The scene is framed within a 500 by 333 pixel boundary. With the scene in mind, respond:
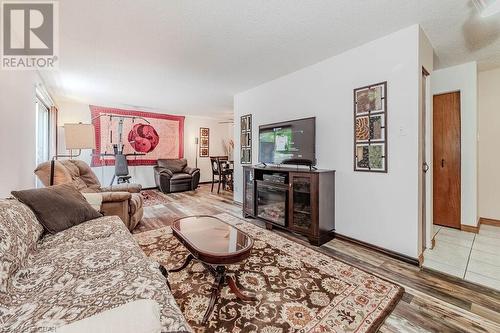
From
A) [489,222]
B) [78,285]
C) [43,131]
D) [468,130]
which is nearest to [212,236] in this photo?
[78,285]

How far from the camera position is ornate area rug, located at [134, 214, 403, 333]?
138cm

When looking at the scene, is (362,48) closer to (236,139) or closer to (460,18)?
(460,18)

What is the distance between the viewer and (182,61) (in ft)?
9.94

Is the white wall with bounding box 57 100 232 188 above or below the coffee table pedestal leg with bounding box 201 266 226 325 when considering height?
above

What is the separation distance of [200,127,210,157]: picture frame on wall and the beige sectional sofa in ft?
19.8

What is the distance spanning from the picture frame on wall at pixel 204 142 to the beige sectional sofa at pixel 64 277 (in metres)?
6.03

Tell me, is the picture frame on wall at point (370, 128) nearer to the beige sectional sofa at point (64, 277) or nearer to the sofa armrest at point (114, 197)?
the beige sectional sofa at point (64, 277)

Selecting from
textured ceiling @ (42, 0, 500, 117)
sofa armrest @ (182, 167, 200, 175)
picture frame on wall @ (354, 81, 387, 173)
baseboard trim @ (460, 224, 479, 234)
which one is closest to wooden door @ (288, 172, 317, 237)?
picture frame on wall @ (354, 81, 387, 173)

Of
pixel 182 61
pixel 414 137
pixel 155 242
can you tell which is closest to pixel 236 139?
pixel 182 61

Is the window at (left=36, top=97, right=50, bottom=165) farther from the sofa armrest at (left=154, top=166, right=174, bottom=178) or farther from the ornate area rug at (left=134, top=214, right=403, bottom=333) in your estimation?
the ornate area rug at (left=134, top=214, right=403, bottom=333)

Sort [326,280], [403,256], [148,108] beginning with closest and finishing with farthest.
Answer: [326,280] < [403,256] < [148,108]

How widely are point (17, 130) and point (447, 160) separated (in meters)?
5.68

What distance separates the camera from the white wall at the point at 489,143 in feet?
10.6

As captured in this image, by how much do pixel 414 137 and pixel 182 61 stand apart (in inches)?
118
